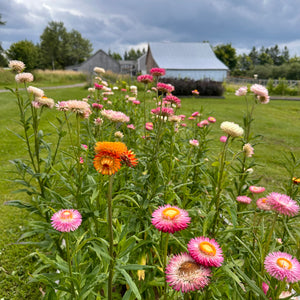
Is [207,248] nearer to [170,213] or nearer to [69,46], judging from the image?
[170,213]

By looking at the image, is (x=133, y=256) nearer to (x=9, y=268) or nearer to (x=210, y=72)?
(x=9, y=268)

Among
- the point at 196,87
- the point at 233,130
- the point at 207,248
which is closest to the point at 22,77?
the point at 233,130

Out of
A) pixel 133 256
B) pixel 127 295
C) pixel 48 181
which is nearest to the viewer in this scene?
pixel 127 295

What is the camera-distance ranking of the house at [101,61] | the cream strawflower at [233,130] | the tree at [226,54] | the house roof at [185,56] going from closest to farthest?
the cream strawflower at [233,130] → the house roof at [185,56] → the house at [101,61] → the tree at [226,54]

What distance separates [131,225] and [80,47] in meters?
56.2

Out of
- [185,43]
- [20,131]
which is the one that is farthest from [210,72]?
[20,131]

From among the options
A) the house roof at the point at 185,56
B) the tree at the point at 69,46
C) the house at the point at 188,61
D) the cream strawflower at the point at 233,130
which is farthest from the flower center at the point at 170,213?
the tree at the point at 69,46

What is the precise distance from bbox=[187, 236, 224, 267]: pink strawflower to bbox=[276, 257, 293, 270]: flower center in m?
0.15

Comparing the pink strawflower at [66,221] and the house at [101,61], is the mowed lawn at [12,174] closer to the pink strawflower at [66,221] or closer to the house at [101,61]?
the pink strawflower at [66,221]

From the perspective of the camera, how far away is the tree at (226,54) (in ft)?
145

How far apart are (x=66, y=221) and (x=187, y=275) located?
14.0 inches

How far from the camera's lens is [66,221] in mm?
689

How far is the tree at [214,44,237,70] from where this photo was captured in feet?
145

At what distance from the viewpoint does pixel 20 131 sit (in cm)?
445
